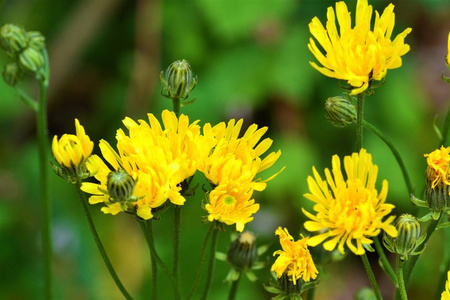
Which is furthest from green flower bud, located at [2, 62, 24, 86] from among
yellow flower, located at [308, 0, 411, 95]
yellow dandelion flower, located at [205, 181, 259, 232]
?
yellow flower, located at [308, 0, 411, 95]

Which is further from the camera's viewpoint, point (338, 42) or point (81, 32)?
point (81, 32)

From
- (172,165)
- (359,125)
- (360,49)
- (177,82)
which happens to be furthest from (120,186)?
(360,49)

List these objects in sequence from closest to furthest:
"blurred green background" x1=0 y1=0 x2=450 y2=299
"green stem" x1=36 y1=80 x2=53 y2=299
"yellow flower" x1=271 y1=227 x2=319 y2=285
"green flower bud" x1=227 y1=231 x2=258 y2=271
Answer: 1. "yellow flower" x1=271 y1=227 x2=319 y2=285
2. "green flower bud" x1=227 y1=231 x2=258 y2=271
3. "green stem" x1=36 y1=80 x2=53 y2=299
4. "blurred green background" x1=0 y1=0 x2=450 y2=299

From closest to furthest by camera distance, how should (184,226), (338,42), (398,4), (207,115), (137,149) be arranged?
(137,149), (338,42), (184,226), (207,115), (398,4)

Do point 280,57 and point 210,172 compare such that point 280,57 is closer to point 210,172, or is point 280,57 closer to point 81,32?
point 81,32

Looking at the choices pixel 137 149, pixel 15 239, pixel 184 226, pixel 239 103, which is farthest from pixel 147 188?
pixel 239 103

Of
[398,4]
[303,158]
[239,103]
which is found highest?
[398,4]

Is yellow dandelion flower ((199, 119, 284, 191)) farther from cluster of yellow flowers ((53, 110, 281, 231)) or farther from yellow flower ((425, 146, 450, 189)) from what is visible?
yellow flower ((425, 146, 450, 189))
